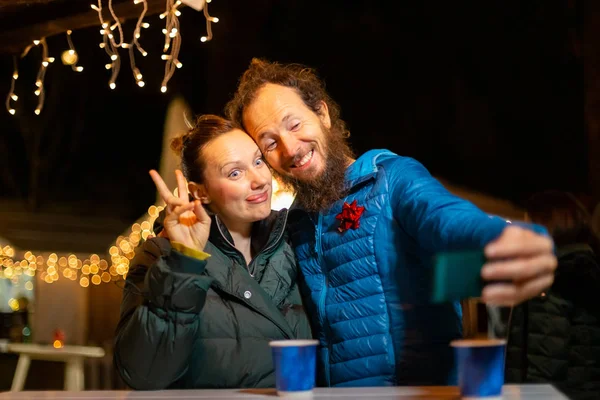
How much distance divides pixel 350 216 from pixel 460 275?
50cm

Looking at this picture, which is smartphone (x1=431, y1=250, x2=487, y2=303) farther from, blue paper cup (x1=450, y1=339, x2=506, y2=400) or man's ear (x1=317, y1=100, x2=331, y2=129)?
man's ear (x1=317, y1=100, x2=331, y2=129)

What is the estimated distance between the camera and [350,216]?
5.35ft

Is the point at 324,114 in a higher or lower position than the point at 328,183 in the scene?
higher

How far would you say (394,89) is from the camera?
3564 mm

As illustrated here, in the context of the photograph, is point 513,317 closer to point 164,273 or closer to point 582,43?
point 582,43

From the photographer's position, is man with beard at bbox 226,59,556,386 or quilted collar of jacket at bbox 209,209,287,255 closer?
man with beard at bbox 226,59,556,386

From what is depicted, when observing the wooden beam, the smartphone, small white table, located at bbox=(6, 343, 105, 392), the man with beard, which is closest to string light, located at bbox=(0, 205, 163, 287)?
small white table, located at bbox=(6, 343, 105, 392)

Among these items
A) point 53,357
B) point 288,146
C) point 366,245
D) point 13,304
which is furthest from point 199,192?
point 13,304

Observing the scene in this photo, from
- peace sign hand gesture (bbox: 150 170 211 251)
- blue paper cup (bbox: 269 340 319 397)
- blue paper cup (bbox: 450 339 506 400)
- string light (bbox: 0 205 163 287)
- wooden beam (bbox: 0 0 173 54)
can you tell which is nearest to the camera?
blue paper cup (bbox: 450 339 506 400)

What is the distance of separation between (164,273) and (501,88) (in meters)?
2.45

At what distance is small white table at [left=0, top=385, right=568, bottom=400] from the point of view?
4.02ft

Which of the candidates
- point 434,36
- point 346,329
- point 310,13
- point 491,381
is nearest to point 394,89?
point 434,36

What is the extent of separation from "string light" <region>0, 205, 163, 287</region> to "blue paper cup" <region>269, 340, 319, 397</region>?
3.79 metres

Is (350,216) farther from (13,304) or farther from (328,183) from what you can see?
(13,304)
